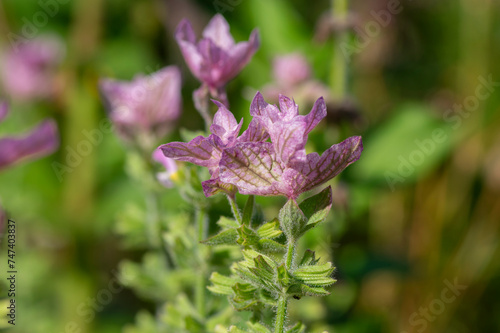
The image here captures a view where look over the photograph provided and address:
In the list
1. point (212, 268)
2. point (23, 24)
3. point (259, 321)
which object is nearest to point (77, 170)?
point (23, 24)

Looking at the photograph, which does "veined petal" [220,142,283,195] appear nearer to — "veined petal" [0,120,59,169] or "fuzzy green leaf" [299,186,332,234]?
"fuzzy green leaf" [299,186,332,234]

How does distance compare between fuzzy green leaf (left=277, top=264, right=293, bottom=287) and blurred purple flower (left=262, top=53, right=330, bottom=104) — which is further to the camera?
blurred purple flower (left=262, top=53, right=330, bottom=104)

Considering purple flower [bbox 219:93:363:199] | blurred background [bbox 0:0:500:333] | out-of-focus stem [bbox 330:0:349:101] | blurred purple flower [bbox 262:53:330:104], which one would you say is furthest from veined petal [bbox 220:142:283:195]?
out-of-focus stem [bbox 330:0:349:101]

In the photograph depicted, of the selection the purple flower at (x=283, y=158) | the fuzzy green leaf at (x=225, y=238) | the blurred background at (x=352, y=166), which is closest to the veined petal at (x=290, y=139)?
the purple flower at (x=283, y=158)

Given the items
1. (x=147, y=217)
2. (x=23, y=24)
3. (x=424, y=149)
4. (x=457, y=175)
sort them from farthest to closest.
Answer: (x=23, y=24)
(x=457, y=175)
(x=424, y=149)
(x=147, y=217)

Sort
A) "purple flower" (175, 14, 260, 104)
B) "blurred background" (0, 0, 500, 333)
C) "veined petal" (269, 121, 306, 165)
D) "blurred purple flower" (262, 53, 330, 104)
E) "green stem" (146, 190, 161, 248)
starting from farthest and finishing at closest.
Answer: "blurred background" (0, 0, 500, 333) < "blurred purple flower" (262, 53, 330, 104) < "green stem" (146, 190, 161, 248) < "purple flower" (175, 14, 260, 104) < "veined petal" (269, 121, 306, 165)

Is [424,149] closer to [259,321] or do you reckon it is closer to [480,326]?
[480,326]
